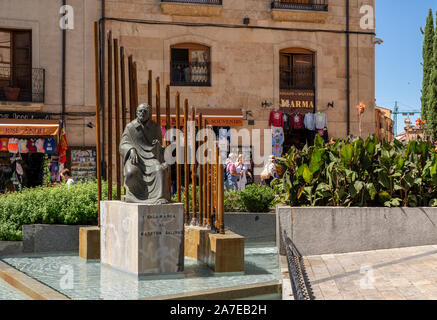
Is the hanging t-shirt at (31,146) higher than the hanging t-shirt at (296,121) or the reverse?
the reverse

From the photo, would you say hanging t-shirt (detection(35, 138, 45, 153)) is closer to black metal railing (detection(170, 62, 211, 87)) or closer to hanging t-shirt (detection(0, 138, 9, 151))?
hanging t-shirt (detection(0, 138, 9, 151))

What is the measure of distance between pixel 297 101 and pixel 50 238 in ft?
46.1

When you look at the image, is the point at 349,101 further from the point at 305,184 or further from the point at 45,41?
the point at 305,184

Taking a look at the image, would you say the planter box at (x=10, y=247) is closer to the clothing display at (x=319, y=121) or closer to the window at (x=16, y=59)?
the window at (x=16, y=59)

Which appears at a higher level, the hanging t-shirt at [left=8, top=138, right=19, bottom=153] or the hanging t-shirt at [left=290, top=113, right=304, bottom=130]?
the hanging t-shirt at [left=290, top=113, right=304, bottom=130]

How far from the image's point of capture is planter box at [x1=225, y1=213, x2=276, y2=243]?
1174cm

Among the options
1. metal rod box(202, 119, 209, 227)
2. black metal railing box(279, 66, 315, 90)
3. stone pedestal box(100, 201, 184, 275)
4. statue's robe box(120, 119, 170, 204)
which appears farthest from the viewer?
black metal railing box(279, 66, 315, 90)

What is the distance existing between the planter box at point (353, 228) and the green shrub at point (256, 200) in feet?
10.4

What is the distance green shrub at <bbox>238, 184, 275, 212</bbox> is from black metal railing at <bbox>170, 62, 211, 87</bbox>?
9.69 meters

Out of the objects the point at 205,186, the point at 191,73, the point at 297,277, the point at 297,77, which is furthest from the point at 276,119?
the point at 297,277

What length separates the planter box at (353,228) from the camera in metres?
9.03

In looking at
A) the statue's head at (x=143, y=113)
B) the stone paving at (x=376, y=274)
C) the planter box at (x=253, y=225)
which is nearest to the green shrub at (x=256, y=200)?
the planter box at (x=253, y=225)

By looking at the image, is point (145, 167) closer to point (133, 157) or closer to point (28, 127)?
point (133, 157)

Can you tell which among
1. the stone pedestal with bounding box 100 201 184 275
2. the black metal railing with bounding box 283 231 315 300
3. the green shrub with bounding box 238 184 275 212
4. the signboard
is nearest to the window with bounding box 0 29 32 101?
the signboard
